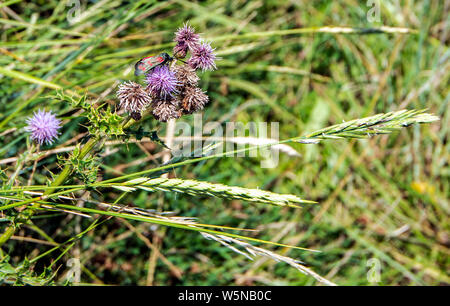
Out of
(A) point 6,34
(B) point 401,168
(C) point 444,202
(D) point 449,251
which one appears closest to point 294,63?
(B) point 401,168

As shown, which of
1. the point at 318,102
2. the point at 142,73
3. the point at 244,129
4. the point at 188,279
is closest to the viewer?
the point at 142,73

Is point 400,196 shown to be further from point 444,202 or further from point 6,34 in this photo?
point 6,34

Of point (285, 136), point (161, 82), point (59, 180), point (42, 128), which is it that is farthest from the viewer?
point (285, 136)

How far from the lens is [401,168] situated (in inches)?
110

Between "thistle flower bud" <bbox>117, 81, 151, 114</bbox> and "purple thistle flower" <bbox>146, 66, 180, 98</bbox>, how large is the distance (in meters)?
0.03

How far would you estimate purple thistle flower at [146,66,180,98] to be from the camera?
1.17 meters

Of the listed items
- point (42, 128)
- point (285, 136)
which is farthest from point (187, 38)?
point (285, 136)

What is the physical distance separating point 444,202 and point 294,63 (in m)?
1.43

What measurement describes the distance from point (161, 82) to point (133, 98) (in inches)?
3.8

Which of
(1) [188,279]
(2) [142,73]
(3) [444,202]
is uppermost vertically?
(3) [444,202]

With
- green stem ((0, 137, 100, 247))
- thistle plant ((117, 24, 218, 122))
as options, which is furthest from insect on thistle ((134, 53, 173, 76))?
green stem ((0, 137, 100, 247))

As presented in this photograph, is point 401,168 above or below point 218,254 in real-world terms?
above

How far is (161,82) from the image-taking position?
3.86 feet

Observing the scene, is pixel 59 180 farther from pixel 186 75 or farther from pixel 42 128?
pixel 186 75
